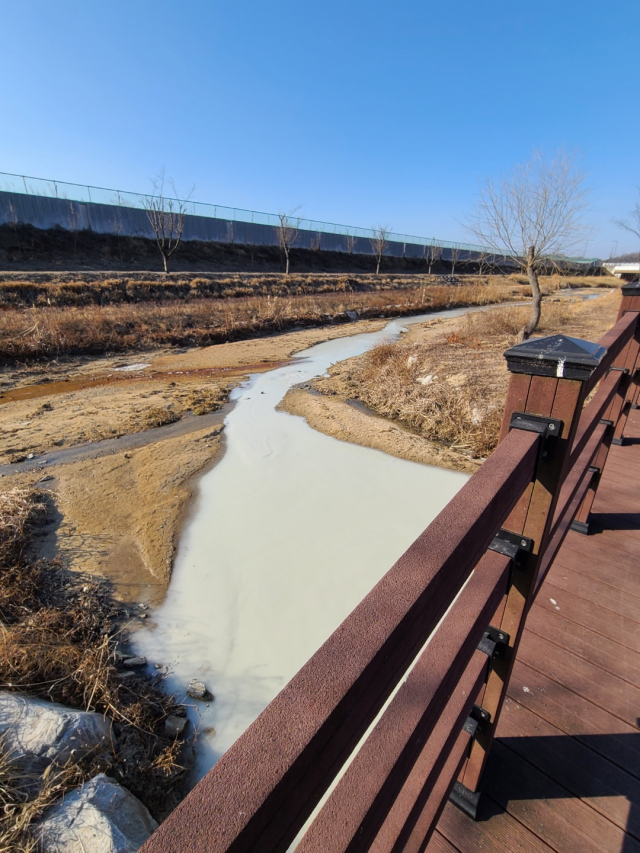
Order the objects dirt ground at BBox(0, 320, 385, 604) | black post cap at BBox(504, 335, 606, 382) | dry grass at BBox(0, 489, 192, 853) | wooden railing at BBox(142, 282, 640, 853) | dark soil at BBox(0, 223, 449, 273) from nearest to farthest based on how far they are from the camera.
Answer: wooden railing at BBox(142, 282, 640, 853) < black post cap at BBox(504, 335, 606, 382) < dry grass at BBox(0, 489, 192, 853) < dirt ground at BBox(0, 320, 385, 604) < dark soil at BBox(0, 223, 449, 273)

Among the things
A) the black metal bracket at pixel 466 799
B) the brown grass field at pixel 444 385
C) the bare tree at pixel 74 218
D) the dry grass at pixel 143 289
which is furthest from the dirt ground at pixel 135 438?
the bare tree at pixel 74 218

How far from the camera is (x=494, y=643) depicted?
1.40 metres

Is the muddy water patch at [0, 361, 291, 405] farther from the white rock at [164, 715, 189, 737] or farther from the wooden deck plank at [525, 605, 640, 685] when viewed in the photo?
the wooden deck plank at [525, 605, 640, 685]

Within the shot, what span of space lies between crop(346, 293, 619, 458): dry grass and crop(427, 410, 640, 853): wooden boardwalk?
168 inches

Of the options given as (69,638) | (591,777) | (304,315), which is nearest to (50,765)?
(69,638)

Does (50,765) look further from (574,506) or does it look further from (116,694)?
(574,506)

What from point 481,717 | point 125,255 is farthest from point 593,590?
point 125,255

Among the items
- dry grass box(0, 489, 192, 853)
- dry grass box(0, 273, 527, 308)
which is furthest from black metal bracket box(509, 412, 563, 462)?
dry grass box(0, 273, 527, 308)

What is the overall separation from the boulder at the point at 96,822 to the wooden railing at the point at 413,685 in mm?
1619

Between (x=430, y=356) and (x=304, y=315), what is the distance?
9210 millimetres

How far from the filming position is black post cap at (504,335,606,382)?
39.2 inches

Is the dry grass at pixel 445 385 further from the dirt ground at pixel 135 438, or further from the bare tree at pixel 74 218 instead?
the bare tree at pixel 74 218

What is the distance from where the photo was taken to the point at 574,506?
8.07 feet

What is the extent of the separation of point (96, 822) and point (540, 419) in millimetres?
2666
